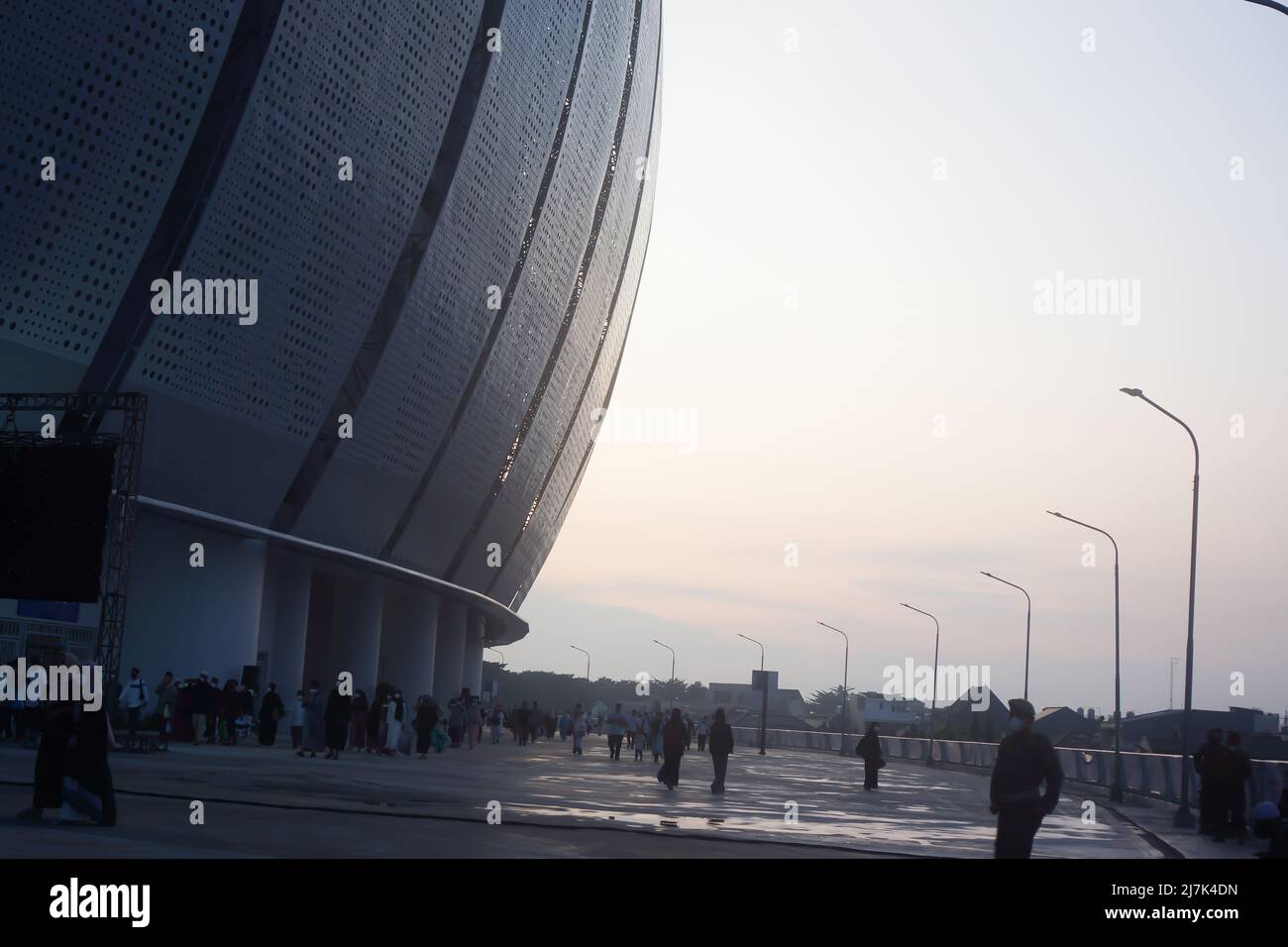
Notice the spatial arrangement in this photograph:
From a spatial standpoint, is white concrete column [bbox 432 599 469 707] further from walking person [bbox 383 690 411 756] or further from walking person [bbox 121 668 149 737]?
walking person [bbox 121 668 149 737]

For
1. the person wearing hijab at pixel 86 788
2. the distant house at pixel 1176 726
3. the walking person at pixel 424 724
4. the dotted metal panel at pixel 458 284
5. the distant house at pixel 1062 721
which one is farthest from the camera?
the distant house at pixel 1062 721

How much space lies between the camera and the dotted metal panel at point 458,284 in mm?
35406

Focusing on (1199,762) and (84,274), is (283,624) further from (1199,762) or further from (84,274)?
(1199,762)

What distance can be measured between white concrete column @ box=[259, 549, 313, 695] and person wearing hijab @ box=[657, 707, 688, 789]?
50.5 ft

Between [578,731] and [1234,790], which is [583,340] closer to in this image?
[578,731]

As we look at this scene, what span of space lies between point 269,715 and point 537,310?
55.3ft

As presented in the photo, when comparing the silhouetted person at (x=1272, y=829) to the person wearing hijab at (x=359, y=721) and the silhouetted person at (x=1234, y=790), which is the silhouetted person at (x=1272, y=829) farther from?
the person wearing hijab at (x=359, y=721)

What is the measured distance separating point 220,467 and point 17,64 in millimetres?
9305

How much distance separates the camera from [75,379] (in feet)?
88.9

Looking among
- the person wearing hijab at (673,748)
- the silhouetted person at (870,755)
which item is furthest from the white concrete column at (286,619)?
the person wearing hijab at (673,748)

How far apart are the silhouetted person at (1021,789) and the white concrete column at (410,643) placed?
121ft

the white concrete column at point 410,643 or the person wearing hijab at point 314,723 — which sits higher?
the white concrete column at point 410,643

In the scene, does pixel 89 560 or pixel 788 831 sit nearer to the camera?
pixel 788 831
